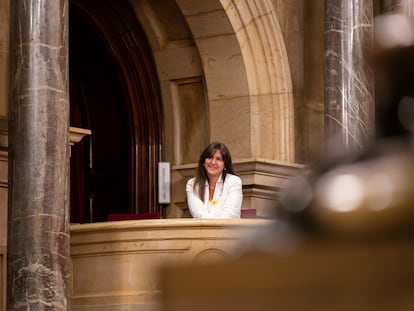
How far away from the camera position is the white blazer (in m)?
9.83

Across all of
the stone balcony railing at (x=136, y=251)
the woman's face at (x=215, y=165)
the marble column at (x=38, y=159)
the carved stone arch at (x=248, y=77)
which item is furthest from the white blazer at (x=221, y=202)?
the carved stone arch at (x=248, y=77)

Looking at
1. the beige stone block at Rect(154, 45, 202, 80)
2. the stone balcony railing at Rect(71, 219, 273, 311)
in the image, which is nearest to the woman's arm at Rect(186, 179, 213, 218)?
the stone balcony railing at Rect(71, 219, 273, 311)

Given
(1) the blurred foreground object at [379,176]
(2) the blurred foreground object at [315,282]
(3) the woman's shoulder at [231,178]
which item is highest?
(3) the woman's shoulder at [231,178]

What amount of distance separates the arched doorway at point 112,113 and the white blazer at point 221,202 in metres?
3.41

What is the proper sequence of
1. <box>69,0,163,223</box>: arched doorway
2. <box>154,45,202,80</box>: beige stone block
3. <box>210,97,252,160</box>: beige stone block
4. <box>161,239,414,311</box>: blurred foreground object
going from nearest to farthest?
<box>161,239,414,311</box>: blurred foreground object → <box>69,0,163,223</box>: arched doorway → <box>210,97,252,160</box>: beige stone block → <box>154,45,202,80</box>: beige stone block

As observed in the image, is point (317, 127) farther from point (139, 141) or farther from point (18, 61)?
point (18, 61)

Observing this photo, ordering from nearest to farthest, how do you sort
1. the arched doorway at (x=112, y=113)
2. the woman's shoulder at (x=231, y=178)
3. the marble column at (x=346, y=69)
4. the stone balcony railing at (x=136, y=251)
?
the stone balcony railing at (x=136, y=251) < the woman's shoulder at (x=231, y=178) < the marble column at (x=346, y=69) < the arched doorway at (x=112, y=113)

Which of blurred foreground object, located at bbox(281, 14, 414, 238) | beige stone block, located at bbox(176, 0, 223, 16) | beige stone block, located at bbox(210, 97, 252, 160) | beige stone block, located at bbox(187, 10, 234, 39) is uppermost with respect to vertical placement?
beige stone block, located at bbox(176, 0, 223, 16)

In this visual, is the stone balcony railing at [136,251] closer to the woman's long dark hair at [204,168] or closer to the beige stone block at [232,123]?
the woman's long dark hair at [204,168]

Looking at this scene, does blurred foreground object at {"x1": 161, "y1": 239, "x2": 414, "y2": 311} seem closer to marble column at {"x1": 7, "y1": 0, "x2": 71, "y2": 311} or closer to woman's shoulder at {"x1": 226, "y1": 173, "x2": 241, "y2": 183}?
marble column at {"x1": 7, "y1": 0, "x2": 71, "y2": 311}

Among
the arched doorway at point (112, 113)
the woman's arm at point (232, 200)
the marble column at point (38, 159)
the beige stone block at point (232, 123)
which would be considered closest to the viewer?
the marble column at point (38, 159)

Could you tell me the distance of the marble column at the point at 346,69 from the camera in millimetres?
12727

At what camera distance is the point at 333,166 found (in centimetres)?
44

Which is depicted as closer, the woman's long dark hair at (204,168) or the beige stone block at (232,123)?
the woman's long dark hair at (204,168)
